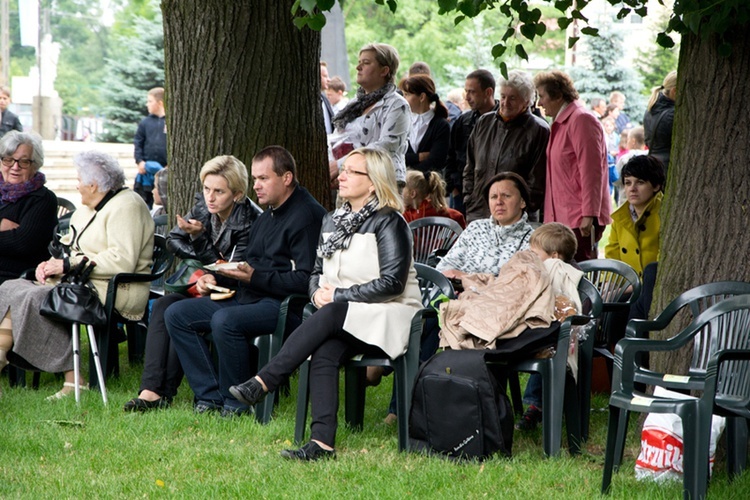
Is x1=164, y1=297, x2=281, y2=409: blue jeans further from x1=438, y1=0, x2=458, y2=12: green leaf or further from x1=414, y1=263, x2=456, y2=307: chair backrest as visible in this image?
x1=438, y1=0, x2=458, y2=12: green leaf

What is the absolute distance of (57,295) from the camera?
22.7 feet

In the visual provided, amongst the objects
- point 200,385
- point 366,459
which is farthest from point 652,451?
point 200,385

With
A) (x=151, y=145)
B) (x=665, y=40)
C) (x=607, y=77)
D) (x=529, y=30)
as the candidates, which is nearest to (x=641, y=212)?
(x=665, y=40)

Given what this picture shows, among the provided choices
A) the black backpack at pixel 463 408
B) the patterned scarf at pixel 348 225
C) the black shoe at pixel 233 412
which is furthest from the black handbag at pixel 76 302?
the black backpack at pixel 463 408

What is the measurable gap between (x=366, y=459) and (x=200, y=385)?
1539 mm

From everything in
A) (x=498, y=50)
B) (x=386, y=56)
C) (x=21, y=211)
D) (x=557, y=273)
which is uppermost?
(x=386, y=56)

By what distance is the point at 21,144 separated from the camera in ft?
25.4

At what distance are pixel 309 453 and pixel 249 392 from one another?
1.47 feet

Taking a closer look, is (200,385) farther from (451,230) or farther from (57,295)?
(451,230)

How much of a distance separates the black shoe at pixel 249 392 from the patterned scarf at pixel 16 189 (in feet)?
10.0

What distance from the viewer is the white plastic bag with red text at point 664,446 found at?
477 cm

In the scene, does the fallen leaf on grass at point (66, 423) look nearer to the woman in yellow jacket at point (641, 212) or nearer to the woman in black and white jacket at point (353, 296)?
the woman in black and white jacket at point (353, 296)

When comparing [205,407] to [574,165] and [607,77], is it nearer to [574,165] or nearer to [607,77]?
[574,165]

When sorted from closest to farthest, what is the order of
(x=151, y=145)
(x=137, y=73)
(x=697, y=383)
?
(x=697, y=383), (x=151, y=145), (x=137, y=73)
